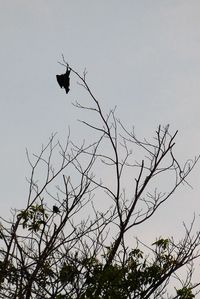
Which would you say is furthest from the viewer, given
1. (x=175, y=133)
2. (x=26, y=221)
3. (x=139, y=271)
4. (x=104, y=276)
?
(x=175, y=133)

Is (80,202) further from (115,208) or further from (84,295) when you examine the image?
(84,295)

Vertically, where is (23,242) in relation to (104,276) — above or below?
above

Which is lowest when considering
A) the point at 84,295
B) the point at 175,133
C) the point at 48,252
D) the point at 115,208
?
the point at 84,295

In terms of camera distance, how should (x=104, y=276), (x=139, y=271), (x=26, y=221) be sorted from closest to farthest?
(x=104, y=276) → (x=139, y=271) → (x=26, y=221)

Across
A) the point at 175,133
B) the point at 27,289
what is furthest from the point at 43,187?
the point at 175,133

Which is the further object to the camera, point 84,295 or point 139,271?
point 139,271

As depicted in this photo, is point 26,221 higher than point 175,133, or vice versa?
point 175,133

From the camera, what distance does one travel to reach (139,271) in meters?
5.05

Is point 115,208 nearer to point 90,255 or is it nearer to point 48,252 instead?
point 90,255

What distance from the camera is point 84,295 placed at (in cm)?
471

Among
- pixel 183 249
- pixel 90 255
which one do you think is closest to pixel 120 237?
pixel 90 255

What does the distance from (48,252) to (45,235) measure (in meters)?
0.32

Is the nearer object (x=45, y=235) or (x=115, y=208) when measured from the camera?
(x=45, y=235)

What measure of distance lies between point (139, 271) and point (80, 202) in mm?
1378
